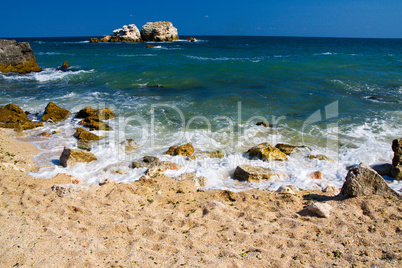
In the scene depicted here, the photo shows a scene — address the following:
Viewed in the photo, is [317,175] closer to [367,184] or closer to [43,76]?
[367,184]

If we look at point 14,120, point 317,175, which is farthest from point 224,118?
point 14,120

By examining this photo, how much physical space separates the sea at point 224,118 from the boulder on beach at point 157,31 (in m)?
62.7

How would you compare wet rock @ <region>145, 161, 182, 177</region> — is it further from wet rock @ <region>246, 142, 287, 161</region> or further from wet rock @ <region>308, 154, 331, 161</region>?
wet rock @ <region>308, 154, 331, 161</region>

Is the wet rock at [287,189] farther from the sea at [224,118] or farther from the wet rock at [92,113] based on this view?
the wet rock at [92,113]

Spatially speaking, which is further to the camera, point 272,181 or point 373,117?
point 373,117

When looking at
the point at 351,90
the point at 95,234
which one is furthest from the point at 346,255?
the point at 351,90

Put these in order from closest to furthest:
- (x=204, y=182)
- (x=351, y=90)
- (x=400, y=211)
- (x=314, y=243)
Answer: (x=314, y=243), (x=400, y=211), (x=204, y=182), (x=351, y=90)

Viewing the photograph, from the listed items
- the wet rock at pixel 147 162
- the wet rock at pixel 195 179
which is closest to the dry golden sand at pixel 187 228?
the wet rock at pixel 195 179

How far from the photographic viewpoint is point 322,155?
873cm

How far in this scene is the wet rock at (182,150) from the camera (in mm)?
9094

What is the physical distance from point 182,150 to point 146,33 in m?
82.0

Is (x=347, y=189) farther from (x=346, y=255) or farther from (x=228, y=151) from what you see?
(x=228, y=151)

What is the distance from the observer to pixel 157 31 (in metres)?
82.2

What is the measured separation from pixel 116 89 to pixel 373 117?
53.5 ft
